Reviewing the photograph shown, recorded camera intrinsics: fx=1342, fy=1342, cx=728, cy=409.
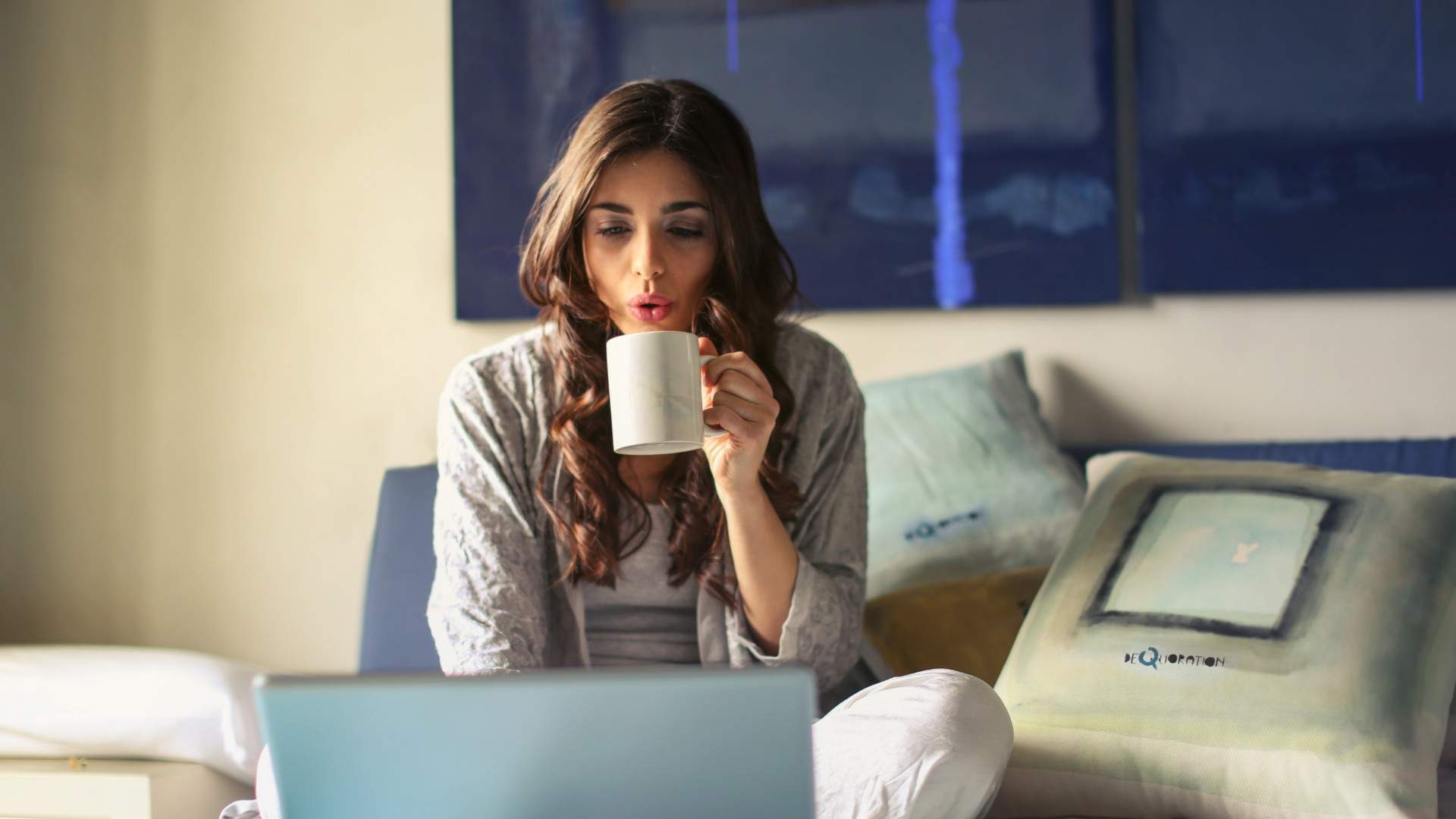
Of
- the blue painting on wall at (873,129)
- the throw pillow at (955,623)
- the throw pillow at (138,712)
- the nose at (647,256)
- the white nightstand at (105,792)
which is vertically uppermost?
the blue painting on wall at (873,129)

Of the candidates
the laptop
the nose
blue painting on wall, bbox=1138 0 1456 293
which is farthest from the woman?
blue painting on wall, bbox=1138 0 1456 293

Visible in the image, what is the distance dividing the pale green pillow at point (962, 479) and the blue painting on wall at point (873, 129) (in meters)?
0.22

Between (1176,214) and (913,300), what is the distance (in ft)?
1.52

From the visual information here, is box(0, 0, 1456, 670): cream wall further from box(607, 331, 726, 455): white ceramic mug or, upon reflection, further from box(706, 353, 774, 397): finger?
box(607, 331, 726, 455): white ceramic mug

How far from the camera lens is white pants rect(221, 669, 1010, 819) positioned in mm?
1173

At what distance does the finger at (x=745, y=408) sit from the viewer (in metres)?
1.44

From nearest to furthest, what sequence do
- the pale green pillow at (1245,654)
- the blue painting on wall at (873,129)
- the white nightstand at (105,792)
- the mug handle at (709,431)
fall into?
the pale green pillow at (1245,654) → the mug handle at (709,431) → the white nightstand at (105,792) → the blue painting on wall at (873,129)

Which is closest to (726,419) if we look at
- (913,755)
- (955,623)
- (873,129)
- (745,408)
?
(745,408)

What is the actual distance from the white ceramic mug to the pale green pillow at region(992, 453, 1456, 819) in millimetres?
528

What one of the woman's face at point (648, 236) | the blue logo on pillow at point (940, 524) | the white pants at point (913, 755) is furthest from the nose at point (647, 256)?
the blue logo on pillow at point (940, 524)

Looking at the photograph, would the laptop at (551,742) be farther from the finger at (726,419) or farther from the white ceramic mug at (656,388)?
the finger at (726,419)

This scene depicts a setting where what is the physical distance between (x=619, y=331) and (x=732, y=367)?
0.28 meters

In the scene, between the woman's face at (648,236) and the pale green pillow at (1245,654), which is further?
the woman's face at (648,236)

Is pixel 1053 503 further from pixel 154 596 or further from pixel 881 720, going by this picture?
pixel 154 596
